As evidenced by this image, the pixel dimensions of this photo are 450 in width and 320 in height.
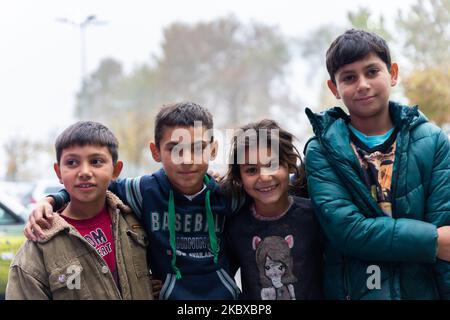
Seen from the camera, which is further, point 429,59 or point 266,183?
point 429,59

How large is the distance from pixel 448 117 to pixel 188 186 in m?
14.3

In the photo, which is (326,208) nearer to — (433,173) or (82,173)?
(433,173)

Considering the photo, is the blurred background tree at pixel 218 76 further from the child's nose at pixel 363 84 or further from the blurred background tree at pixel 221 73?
the child's nose at pixel 363 84

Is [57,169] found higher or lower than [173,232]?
higher

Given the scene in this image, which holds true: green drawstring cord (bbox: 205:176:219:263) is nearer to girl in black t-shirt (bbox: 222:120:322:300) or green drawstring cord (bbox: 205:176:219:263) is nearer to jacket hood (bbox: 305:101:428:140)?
girl in black t-shirt (bbox: 222:120:322:300)

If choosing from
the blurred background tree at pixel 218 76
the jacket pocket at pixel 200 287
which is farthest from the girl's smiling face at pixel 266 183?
the blurred background tree at pixel 218 76

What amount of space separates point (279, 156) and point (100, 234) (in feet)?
2.88

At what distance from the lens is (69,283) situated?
2.12 metres

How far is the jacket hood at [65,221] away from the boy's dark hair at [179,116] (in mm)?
314

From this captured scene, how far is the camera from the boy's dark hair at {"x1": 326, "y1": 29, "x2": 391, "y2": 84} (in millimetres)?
2232

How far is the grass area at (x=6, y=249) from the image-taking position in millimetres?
4625

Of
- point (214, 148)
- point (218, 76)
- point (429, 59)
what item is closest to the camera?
point (214, 148)

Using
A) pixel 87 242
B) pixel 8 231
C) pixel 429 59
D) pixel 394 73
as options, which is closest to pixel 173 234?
pixel 87 242

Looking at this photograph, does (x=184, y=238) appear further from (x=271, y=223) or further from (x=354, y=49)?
(x=354, y=49)
